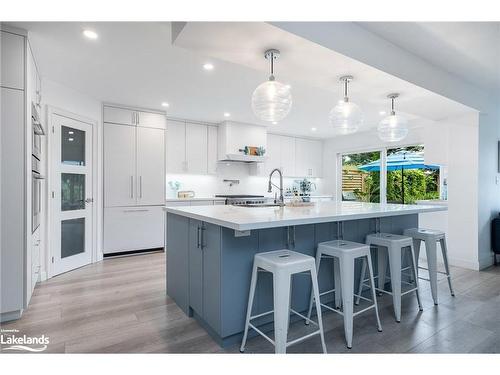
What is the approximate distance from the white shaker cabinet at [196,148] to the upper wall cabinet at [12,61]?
3140 mm

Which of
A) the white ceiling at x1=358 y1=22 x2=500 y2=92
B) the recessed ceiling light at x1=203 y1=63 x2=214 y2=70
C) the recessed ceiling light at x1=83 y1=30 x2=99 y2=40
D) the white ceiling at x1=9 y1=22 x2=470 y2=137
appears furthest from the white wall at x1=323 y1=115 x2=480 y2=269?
Answer: the recessed ceiling light at x1=83 y1=30 x2=99 y2=40

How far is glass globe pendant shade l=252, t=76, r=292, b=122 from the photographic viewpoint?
216 centimetres

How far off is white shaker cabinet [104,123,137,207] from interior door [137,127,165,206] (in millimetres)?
94

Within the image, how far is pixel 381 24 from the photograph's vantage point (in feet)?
7.50

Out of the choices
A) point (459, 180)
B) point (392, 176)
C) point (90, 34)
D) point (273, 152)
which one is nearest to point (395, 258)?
point (459, 180)

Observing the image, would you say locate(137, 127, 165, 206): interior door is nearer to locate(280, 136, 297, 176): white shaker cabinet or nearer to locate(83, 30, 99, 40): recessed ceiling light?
locate(83, 30, 99, 40): recessed ceiling light

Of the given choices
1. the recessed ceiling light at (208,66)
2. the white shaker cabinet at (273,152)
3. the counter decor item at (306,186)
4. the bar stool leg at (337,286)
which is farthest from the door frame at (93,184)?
the counter decor item at (306,186)

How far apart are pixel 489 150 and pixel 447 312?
9.18ft

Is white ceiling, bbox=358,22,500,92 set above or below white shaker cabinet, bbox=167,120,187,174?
above

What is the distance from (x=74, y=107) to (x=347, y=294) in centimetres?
395

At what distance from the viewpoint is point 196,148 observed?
5.48 metres

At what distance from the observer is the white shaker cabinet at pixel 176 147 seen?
5.18 meters
